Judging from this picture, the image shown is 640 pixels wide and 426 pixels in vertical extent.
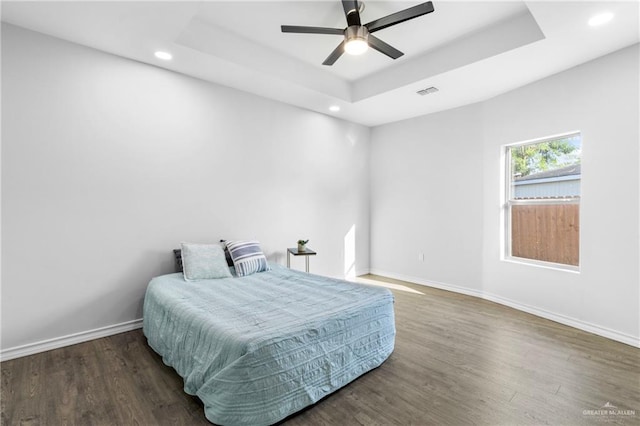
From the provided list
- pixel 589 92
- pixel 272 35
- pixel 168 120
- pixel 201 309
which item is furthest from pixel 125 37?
pixel 589 92

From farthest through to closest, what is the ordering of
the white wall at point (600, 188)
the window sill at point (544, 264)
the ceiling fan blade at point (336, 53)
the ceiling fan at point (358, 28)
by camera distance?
1. the window sill at point (544, 264)
2. the white wall at point (600, 188)
3. the ceiling fan blade at point (336, 53)
4. the ceiling fan at point (358, 28)

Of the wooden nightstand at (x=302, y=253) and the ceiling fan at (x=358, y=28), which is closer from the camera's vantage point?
the ceiling fan at (x=358, y=28)

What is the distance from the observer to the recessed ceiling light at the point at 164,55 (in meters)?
3.03

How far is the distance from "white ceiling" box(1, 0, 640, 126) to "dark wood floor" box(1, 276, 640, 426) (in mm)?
2702

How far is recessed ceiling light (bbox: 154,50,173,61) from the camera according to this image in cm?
303

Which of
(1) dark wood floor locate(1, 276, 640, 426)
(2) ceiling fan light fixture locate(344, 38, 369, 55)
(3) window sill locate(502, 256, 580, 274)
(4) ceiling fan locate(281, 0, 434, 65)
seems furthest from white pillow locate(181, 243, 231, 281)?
(3) window sill locate(502, 256, 580, 274)

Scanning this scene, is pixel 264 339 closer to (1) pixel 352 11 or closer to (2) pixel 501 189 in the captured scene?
(1) pixel 352 11

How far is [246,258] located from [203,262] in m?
0.46

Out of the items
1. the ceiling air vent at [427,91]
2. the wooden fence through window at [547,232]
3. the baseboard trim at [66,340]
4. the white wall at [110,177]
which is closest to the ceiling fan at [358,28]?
the ceiling air vent at [427,91]

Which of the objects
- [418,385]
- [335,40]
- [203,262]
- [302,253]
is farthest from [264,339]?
[335,40]

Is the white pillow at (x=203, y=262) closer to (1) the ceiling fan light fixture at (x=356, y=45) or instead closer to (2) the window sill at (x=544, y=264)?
(1) the ceiling fan light fixture at (x=356, y=45)

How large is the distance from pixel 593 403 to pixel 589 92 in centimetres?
285

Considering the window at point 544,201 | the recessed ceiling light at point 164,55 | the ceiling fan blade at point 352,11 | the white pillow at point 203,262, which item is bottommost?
the white pillow at point 203,262

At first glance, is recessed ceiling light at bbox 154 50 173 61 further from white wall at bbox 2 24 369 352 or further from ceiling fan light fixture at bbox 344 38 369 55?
ceiling fan light fixture at bbox 344 38 369 55
